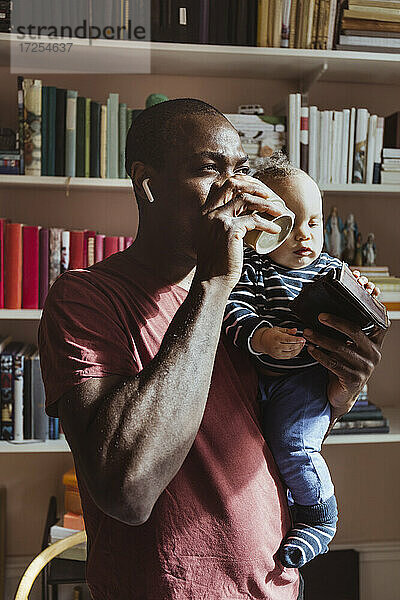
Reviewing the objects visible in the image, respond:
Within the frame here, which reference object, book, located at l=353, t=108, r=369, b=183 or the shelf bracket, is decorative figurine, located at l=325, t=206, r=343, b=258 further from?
the shelf bracket

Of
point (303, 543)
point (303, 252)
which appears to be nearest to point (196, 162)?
point (303, 252)

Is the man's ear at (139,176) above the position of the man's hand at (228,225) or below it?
above

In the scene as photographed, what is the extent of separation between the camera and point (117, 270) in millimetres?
854

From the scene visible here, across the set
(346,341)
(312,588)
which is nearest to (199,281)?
(346,341)

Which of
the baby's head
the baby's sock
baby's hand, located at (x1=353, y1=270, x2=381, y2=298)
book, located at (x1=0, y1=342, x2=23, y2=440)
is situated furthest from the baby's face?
book, located at (x1=0, y1=342, x2=23, y2=440)

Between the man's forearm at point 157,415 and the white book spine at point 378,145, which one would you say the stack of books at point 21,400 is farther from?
the man's forearm at point 157,415

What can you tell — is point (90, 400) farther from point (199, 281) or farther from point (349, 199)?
point (349, 199)

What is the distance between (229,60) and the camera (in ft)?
6.94

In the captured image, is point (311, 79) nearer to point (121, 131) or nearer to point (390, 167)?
point (390, 167)

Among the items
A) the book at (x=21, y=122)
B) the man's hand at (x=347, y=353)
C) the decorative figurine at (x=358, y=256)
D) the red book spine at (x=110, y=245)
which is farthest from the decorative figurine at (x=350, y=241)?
the man's hand at (x=347, y=353)

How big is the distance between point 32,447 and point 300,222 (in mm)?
1307

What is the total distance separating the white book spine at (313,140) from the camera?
209 centimetres

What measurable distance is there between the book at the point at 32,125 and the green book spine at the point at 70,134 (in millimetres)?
80

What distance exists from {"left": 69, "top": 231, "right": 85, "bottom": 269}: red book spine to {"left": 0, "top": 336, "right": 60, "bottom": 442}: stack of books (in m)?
0.32
